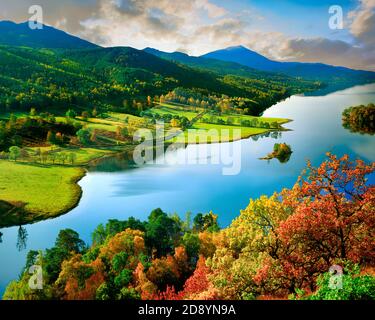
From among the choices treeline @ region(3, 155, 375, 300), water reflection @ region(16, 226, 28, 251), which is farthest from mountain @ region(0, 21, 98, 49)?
treeline @ region(3, 155, 375, 300)

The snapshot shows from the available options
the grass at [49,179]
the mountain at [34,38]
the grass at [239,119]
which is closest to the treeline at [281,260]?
the grass at [49,179]

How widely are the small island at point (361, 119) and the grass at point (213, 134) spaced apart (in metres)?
6.67

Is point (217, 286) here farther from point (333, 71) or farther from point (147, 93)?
point (147, 93)

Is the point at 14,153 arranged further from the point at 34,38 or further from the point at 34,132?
the point at 34,38

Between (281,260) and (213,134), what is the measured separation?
75.3ft

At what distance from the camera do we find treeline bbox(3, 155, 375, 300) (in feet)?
19.0

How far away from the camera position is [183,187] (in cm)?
1648

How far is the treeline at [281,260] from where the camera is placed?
19.0ft

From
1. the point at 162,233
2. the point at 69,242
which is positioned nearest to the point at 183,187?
the point at 162,233

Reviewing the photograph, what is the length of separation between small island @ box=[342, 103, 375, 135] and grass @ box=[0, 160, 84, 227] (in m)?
17.3

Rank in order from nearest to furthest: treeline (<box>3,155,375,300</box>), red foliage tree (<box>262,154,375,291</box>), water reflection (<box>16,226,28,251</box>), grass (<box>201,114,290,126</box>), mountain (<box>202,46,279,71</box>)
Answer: treeline (<box>3,155,375,300</box>) < red foliage tree (<box>262,154,375,291</box>) < water reflection (<box>16,226,28,251</box>) < grass (<box>201,114,290,126</box>) < mountain (<box>202,46,279,71</box>)

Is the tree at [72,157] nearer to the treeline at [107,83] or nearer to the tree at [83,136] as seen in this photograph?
the tree at [83,136]

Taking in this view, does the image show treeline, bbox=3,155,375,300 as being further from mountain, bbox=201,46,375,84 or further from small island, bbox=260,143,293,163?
mountain, bbox=201,46,375,84

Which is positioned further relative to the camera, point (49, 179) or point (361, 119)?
point (361, 119)
